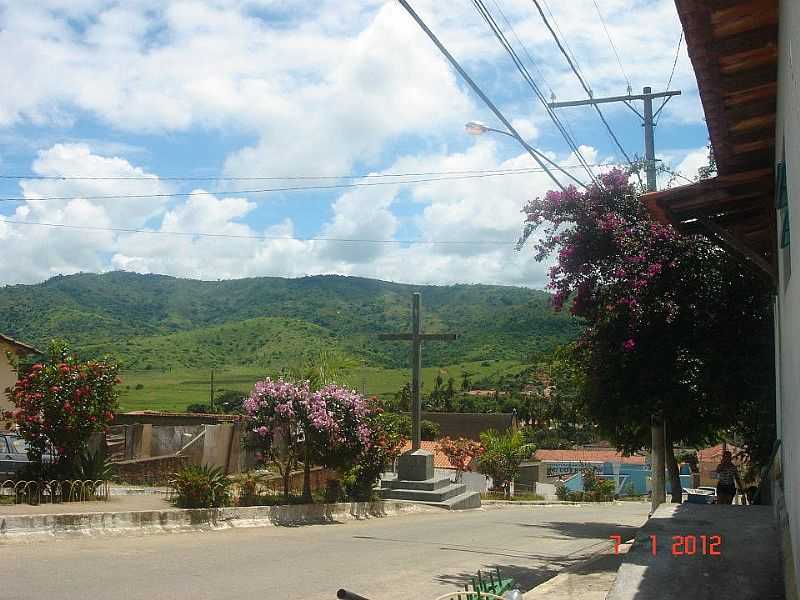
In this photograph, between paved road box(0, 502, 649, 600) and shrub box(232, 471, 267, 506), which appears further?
shrub box(232, 471, 267, 506)

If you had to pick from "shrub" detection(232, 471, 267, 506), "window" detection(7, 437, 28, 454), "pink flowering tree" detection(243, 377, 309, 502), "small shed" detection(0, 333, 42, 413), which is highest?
"small shed" detection(0, 333, 42, 413)

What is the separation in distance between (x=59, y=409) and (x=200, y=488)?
9.35ft

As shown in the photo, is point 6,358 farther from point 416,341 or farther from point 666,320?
point 666,320

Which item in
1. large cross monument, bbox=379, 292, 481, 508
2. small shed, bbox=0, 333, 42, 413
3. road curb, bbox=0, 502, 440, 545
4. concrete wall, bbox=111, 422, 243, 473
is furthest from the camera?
small shed, bbox=0, 333, 42, 413

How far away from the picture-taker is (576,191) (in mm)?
15539

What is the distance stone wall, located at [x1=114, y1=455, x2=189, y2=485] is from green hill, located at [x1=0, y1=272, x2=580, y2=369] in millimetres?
74779

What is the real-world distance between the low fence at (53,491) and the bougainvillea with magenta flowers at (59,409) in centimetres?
50

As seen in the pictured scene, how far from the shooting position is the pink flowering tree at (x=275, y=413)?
1758 centimetres

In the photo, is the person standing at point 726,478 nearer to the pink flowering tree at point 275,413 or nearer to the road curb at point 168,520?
the road curb at point 168,520

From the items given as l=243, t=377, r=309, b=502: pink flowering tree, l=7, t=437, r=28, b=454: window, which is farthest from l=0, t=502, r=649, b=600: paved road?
l=7, t=437, r=28, b=454: window

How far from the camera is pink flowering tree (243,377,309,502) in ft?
57.7

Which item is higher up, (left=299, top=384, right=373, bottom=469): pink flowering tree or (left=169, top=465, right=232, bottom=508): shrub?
(left=299, top=384, right=373, bottom=469): pink flowering tree

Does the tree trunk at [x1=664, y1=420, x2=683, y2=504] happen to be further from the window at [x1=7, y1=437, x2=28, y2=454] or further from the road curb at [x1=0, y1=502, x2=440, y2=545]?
the window at [x1=7, y1=437, x2=28, y2=454]

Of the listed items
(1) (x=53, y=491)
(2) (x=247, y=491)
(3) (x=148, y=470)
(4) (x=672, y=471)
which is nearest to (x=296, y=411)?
(2) (x=247, y=491)
